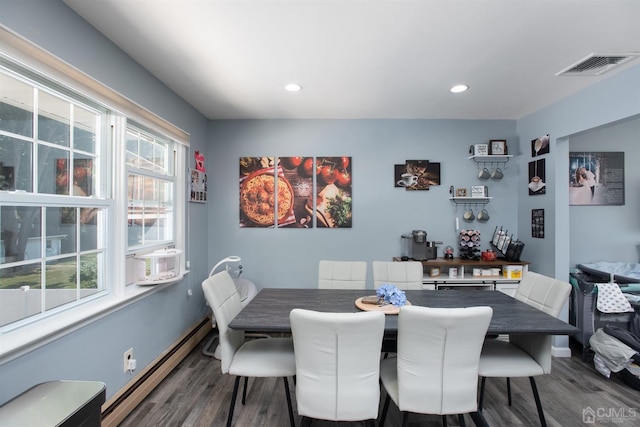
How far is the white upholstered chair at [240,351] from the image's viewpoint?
5.97 ft

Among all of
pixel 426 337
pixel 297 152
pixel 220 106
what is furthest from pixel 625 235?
pixel 220 106

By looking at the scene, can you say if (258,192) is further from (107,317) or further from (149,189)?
(107,317)

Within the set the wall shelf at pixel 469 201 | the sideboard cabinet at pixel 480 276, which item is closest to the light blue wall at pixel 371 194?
the wall shelf at pixel 469 201

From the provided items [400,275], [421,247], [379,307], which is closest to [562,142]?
[421,247]

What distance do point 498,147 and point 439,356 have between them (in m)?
2.91

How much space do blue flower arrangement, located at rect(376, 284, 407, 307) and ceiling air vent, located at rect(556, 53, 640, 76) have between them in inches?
77.0

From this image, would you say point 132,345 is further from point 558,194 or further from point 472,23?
point 558,194

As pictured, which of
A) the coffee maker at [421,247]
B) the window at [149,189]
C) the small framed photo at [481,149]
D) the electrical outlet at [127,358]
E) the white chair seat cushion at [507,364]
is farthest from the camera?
the small framed photo at [481,149]

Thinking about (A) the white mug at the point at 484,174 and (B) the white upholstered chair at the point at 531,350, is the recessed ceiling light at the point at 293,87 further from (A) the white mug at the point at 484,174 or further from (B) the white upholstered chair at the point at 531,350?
(B) the white upholstered chair at the point at 531,350

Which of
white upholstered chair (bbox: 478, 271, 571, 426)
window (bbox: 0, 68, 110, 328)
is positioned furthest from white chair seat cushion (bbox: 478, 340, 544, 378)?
window (bbox: 0, 68, 110, 328)

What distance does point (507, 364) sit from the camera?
6.06 feet

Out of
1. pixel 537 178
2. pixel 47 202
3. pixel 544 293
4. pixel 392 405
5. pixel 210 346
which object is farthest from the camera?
pixel 537 178

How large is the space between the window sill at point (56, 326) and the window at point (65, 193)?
0.02 meters

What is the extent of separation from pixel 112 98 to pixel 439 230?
338 centimetres
